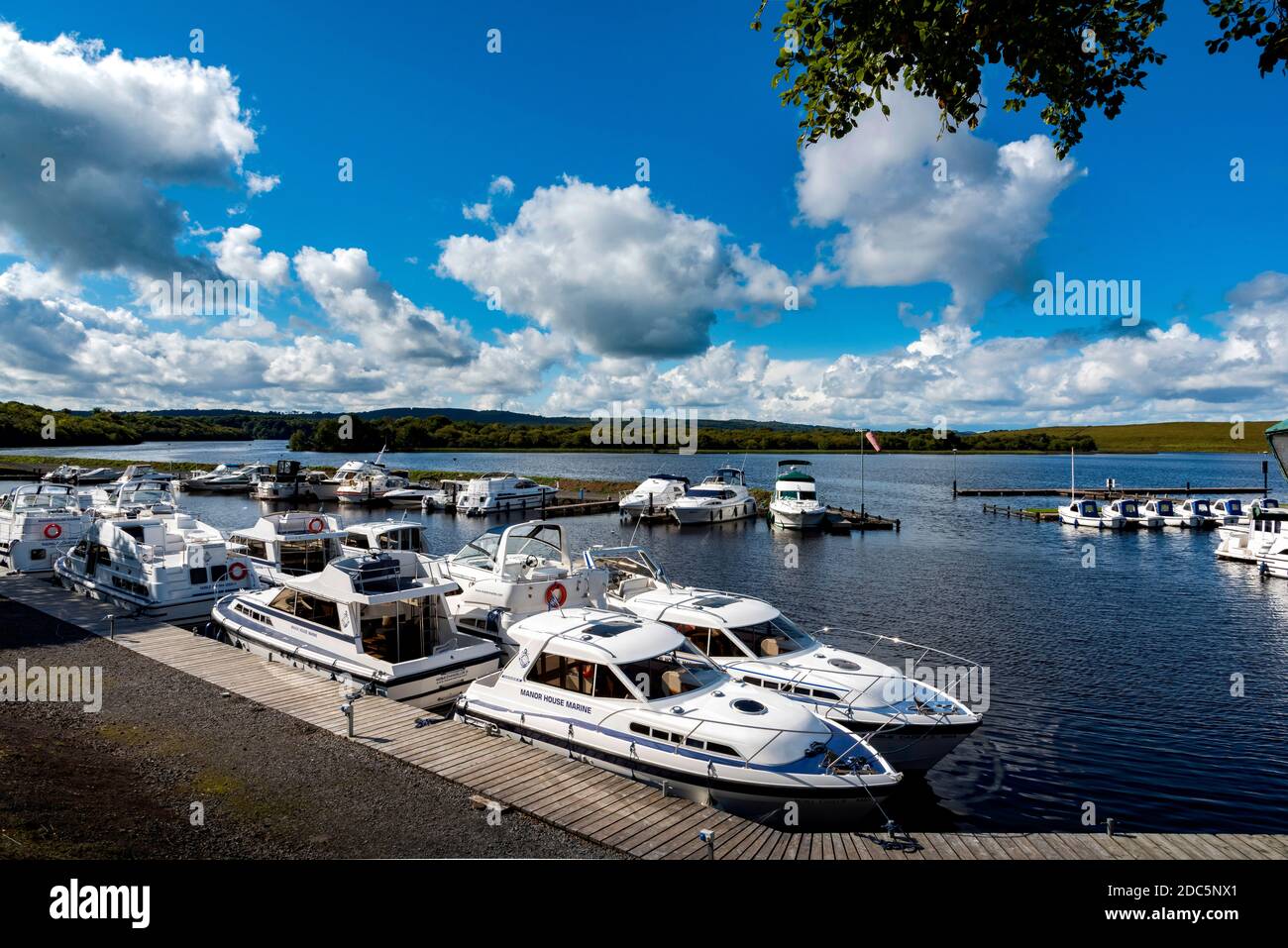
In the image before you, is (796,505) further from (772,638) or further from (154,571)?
(154,571)

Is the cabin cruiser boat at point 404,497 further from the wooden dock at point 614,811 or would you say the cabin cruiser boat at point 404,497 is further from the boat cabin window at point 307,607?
the wooden dock at point 614,811

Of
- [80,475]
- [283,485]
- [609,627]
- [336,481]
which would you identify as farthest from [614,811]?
[80,475]

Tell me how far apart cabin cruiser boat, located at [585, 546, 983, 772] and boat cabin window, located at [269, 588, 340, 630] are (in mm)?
7213

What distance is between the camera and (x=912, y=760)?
1406 centimetres

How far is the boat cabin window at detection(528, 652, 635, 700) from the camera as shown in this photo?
499 inches

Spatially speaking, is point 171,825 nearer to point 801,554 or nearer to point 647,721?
point 647,721

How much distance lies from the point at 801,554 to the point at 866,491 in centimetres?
5958

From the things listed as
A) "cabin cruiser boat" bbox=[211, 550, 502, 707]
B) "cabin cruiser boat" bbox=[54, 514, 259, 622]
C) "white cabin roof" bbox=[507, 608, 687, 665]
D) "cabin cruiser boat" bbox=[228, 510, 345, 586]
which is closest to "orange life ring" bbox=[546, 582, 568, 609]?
"cabin cruiser boat" bbox=[211, 550, 502, 707]

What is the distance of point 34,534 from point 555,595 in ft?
75.0

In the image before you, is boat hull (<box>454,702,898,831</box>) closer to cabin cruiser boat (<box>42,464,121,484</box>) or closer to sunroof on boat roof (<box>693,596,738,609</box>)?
sunroof on boat roof (<box>693,596,738,609</box>)

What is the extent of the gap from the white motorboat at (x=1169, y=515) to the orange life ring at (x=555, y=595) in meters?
57.7
